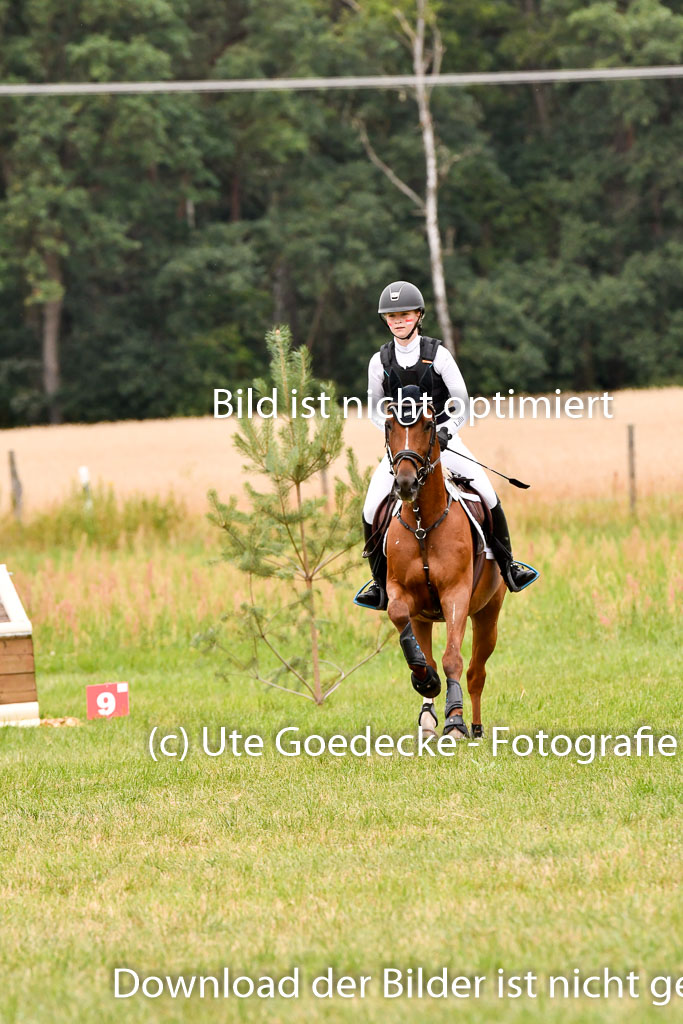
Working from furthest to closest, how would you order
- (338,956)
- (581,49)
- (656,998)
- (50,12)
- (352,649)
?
(581,49) < (50,12) < (352,649) < (338,956) < (656,998)

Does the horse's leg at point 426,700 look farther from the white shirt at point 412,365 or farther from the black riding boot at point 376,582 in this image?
the white shirt at point 412,365

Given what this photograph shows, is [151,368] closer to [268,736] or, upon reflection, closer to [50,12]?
[50,12]

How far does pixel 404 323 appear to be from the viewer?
9.30 meters

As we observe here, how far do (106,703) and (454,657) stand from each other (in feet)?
14.0

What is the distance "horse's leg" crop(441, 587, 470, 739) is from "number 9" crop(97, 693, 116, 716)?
4.10 metres

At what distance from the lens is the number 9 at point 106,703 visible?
1241cm

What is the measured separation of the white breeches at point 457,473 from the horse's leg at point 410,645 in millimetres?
892

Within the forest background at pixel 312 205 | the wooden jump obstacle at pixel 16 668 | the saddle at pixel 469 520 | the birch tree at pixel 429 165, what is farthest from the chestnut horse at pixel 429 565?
the birch tree at pixel 429 165

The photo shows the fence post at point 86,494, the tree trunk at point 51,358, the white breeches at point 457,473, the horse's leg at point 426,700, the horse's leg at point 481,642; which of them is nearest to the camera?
the horse's leg at point 426,700

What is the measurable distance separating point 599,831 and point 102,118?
4577 cm

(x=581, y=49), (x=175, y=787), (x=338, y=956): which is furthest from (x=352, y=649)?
(x=581, y=49)

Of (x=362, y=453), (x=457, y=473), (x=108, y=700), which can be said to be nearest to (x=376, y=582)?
(x=457, y=473)

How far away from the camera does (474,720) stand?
10.5m

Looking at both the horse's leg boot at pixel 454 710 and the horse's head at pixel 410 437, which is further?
the horse's leg boot at pixel 454 710
